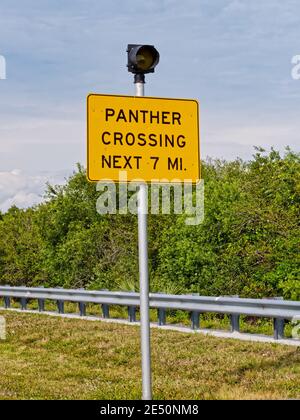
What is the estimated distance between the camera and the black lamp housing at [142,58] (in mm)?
8523

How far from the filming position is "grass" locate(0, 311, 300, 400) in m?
9.79

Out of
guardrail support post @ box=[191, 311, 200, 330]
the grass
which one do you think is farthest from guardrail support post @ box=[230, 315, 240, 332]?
guardrail support post @ box=[191, 311, 200, 330]

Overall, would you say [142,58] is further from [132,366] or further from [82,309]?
[82,309]

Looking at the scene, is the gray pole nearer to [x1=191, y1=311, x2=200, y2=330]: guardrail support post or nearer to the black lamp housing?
the black lamp housing

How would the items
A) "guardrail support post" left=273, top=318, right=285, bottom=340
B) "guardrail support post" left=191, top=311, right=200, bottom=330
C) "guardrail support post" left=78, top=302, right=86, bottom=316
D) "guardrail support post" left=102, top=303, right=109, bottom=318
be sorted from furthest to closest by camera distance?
"guardrail support post" left=78, top=302, right=86, bottom=316, "guardrail support post" left=102, top=303, right=109, bottom=318, "guardrail support post" left=191, top=311, right=200, bottom=330, "guardrail support post" left=273, top=318, right=285, bottom=340

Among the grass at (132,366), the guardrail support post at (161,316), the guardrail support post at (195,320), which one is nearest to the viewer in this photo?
the grass at (132,366)

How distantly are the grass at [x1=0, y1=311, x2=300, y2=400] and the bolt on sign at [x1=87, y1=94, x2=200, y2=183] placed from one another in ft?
7.98

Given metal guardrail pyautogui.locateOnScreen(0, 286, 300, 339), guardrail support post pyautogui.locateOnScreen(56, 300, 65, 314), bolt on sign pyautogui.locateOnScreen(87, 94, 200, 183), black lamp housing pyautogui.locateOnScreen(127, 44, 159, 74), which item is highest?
black lamp housing pyautogui.locateOnScreen(127, 44, 159, 74)

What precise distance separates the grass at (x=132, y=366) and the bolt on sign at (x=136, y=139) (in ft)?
7.98

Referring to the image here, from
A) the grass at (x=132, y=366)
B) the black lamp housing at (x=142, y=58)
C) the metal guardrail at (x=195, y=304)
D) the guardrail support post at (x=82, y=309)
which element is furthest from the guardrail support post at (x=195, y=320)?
the black lamp housing at (x=142, y=58)

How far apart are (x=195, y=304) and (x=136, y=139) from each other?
8.17 metres

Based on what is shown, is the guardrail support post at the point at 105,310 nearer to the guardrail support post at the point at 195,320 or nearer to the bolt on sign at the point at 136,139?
the guardrail support post at the point at 195,320

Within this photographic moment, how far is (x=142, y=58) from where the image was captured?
857 centimetres
